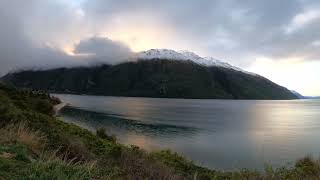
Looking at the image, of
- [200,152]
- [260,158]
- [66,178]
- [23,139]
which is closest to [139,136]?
[200,152]

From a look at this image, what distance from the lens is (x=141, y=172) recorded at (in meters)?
12.6

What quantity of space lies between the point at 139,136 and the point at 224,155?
71.0ft

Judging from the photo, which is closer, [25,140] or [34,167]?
[34,167]

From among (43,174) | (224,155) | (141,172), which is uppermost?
(43,174)

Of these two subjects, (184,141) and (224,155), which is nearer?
(224,155)

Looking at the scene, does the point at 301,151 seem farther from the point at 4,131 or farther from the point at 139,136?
the point at 4,131

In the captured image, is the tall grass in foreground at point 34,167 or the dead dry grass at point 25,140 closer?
the tall grass in foreground at point 34,167

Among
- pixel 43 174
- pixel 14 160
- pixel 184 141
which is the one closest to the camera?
pixel 43 174

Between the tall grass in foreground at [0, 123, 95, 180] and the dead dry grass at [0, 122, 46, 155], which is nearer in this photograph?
the tall grass in foreground at [0, 123, 95, 180]

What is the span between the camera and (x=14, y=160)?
9.06m

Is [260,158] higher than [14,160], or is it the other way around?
[14,160]

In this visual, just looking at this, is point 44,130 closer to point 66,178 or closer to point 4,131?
point 4,131

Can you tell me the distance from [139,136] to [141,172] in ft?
188

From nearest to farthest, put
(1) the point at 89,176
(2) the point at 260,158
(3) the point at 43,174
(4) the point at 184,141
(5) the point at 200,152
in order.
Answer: (3) the point at 43,174, (1) the point at 89,176, (2) the point at 260,158, (5) the point at 200,152, (4) the point at 184,141
